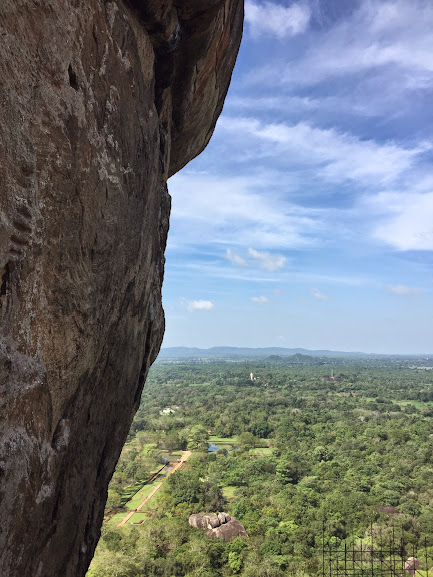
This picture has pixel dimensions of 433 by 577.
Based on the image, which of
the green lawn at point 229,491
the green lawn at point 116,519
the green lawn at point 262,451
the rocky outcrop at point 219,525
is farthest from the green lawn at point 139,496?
the green lawn at point 262,451

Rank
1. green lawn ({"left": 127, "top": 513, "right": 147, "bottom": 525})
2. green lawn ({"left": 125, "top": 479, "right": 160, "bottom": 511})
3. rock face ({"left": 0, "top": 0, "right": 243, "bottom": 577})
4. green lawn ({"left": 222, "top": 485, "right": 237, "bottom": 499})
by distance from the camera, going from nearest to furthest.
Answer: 1. rock face ({"left": 0, "top": 0, "right": 243, "bottom": 577})
2. green lawn ({"left": 127, "top": 513, "right": 147, "bottom": 525})
3. green lawn ({"left": 125, "top": 479, "right": 160, "bottom": 511})
4. green lawn ({"left": 222, "top": 485, "right": 237, "bottom": 499})

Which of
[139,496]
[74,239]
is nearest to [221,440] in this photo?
[139,496]

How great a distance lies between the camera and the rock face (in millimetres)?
2643

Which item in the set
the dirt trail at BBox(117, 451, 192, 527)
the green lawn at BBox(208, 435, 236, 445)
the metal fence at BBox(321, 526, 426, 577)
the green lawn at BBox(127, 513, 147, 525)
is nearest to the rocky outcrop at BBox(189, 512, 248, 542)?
the green lawn at BBox(127, 513, 147, 525)

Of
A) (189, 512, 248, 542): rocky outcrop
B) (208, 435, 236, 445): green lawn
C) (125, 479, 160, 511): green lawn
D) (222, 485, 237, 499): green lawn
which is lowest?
(208, 435, 236, 445): green lawn

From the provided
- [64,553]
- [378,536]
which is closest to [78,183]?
[64,553]

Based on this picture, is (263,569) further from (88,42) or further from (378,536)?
(88,42)

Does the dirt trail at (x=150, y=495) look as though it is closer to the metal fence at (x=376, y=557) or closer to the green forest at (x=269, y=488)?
the green forest at (x=269, y=488)

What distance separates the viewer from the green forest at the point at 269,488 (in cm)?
1797

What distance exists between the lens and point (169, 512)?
24.3 metres

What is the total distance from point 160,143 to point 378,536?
22.1 m

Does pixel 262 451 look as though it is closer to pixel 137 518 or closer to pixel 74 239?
pixel 137 518

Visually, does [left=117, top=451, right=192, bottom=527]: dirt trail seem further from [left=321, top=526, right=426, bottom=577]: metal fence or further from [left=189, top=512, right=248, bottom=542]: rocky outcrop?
[left=321, top=526, right=426, bottom=577]: metal fence

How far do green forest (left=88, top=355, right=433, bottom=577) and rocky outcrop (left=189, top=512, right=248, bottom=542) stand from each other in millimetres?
588
